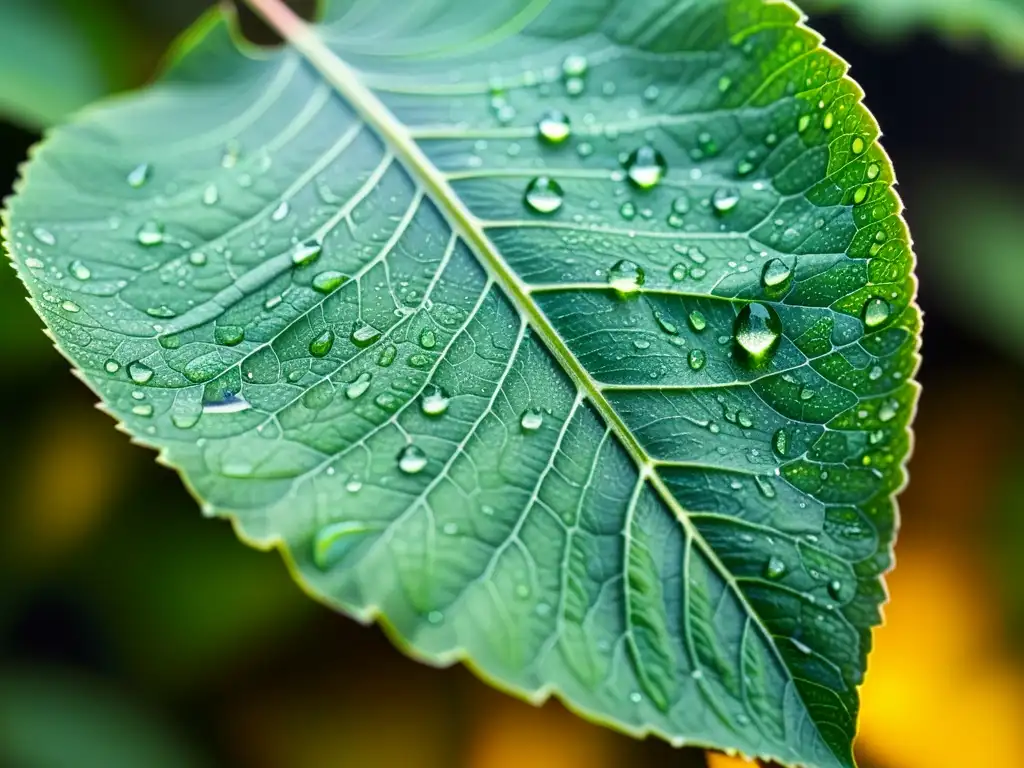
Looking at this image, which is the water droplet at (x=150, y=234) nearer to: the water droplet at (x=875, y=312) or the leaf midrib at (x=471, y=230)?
the leaf midrib at (x=471, y=230)

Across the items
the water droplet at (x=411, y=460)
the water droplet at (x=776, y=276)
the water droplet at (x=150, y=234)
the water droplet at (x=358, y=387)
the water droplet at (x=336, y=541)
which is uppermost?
the water droplet at (x=776, y=276)

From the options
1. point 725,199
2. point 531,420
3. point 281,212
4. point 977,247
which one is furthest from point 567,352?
point 977,247

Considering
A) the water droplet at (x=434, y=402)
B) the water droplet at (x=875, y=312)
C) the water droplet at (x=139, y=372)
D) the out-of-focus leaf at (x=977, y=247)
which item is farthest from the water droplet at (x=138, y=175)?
the out-of-focus leaf at (x=977, y=247)

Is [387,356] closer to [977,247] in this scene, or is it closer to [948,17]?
[948,17]

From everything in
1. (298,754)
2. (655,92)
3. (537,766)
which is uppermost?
(655,92)

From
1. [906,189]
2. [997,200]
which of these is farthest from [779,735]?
[997,200]

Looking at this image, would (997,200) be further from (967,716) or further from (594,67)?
(594,67)


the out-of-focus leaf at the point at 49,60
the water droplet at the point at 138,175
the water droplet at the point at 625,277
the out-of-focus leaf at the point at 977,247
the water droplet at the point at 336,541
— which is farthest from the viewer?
the out-of-focus leaf at the point at 977,247
